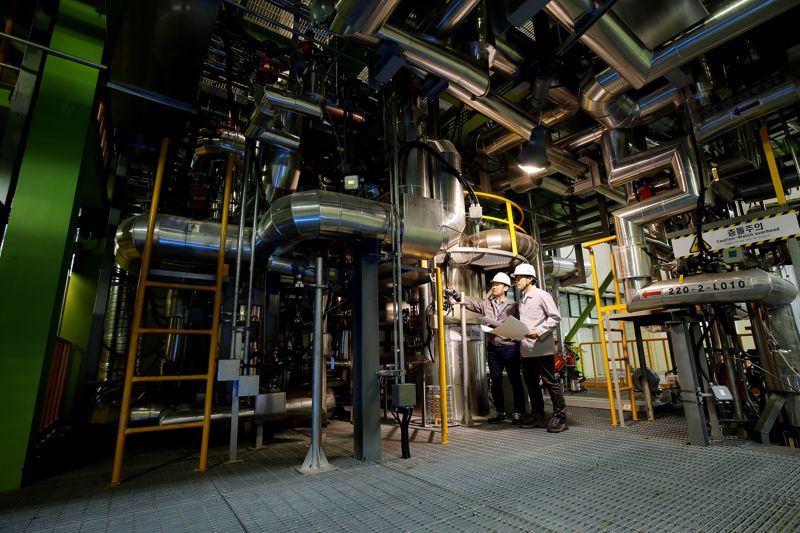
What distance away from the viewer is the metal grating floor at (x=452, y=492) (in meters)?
2.00

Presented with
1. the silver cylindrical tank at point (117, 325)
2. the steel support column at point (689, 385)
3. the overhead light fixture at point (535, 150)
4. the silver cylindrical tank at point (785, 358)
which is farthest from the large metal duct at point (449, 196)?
the silver cylindrical tank at point (117, 325)

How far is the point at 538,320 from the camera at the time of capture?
462 centimetres

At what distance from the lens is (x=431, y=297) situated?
514cm

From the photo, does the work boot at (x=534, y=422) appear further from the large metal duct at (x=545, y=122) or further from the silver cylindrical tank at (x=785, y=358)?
the large metal duct at (x=545, y=122)

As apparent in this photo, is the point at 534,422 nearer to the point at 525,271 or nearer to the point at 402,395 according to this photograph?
the point at 525,271

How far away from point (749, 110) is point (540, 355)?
3382 mm

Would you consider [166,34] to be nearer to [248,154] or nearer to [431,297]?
[248,154]

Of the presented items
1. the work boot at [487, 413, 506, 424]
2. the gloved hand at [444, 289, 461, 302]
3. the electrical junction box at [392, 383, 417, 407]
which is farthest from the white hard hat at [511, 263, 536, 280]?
the electrical junction box at [392, 383, 417, 407]

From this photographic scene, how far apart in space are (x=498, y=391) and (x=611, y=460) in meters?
2.06

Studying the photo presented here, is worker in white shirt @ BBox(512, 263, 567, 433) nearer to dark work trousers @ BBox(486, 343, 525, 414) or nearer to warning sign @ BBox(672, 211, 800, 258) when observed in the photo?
dark work trousers @ BBox(486, 343, 525, 414)

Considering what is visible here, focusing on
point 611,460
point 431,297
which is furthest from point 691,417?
point 431,297

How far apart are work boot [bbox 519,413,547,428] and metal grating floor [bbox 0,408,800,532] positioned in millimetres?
882

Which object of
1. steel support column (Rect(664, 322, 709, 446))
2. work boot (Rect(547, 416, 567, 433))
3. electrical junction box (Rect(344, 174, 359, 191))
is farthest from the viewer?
work boot (Rect(547, 416, 567, 433))

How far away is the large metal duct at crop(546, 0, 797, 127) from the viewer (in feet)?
9.90
